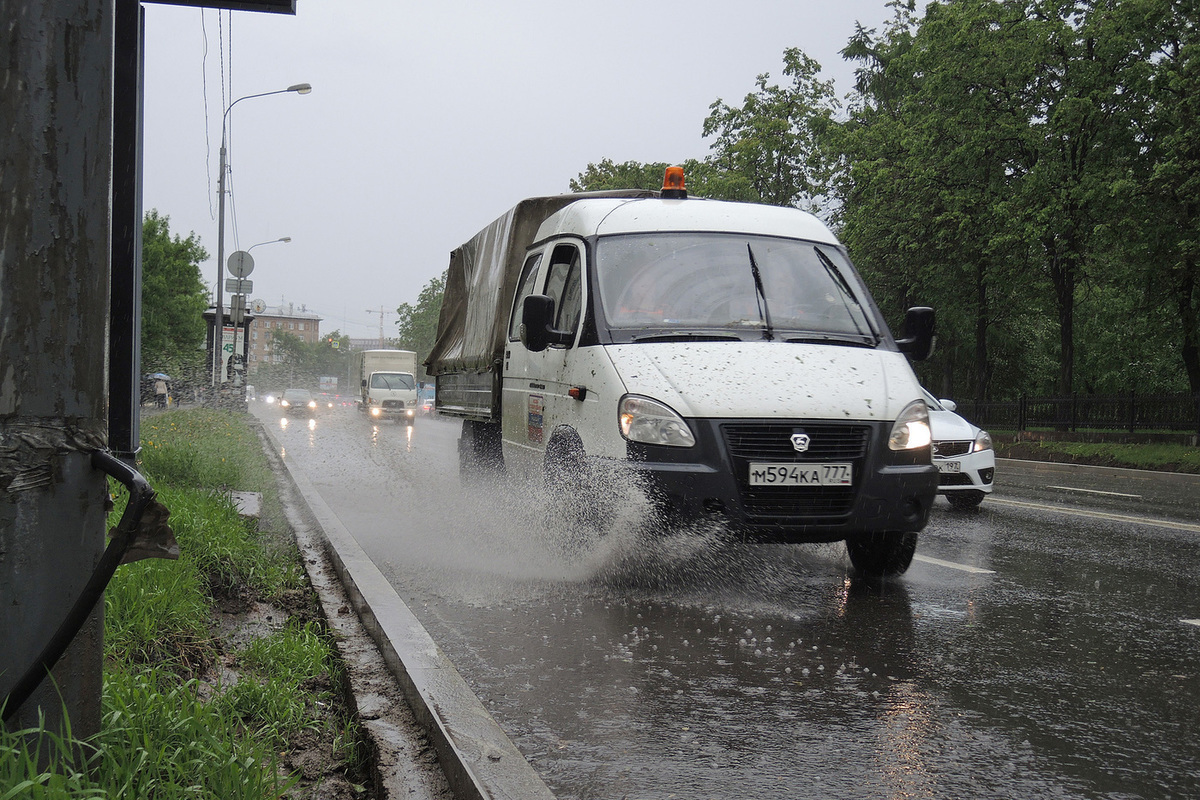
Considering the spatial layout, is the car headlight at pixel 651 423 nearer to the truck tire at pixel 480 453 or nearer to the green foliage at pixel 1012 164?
the truck tire at pixel 480 453

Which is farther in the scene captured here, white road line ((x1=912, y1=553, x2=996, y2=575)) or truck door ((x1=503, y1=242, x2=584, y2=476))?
white road line ((x1=912, y1=553, x2=996, y2=575))

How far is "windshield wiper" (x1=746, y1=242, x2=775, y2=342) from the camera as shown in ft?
19.9

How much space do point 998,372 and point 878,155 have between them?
18.4 m

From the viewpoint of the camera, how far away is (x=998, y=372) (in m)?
45.2

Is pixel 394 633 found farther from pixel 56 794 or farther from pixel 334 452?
pixel 334 452

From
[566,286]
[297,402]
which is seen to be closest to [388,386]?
[297,402]

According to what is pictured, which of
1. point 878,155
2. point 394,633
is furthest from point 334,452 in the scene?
Answer: point 878,155

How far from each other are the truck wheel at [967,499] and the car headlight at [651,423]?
6.18m

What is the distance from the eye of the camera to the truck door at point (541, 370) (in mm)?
6523

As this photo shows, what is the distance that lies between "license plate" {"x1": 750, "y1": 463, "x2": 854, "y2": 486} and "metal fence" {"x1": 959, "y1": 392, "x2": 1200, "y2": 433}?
19531mm

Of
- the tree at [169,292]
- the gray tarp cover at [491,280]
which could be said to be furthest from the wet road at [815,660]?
the tree at [169,292]

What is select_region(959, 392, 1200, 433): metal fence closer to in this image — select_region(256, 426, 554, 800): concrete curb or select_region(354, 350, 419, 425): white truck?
select_region(354, 350, 419, 425): white truck

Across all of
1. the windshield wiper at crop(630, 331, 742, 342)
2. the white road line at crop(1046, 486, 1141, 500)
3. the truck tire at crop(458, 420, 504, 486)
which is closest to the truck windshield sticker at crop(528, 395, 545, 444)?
the windshield wiper at crop(630, 331, 742, 342)

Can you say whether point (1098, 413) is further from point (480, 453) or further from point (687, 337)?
point (687, 337)
